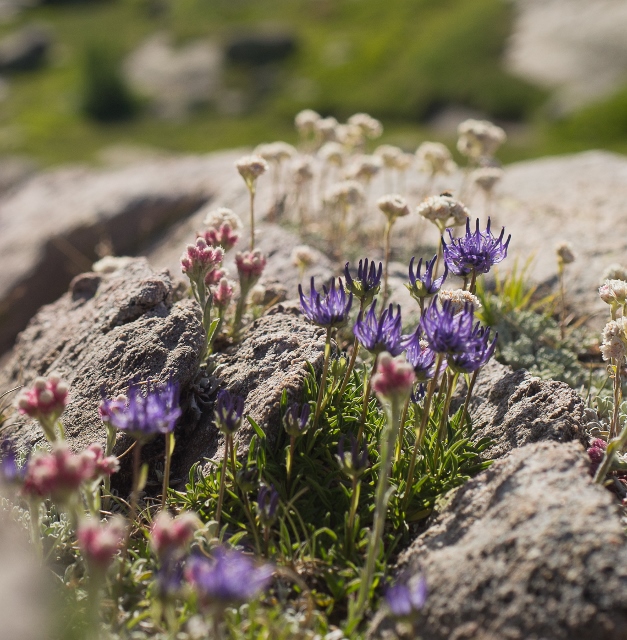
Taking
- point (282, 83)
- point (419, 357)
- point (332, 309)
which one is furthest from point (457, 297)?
point (282, 83)

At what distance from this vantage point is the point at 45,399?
349 centimetres

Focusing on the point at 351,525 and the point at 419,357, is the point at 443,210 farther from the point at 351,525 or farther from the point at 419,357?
the point at 351,525

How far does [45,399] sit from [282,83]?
38.3 m

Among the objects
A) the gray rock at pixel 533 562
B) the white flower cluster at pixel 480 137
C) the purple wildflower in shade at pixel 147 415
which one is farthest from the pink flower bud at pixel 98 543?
the white flower cluster at pixel 480 137

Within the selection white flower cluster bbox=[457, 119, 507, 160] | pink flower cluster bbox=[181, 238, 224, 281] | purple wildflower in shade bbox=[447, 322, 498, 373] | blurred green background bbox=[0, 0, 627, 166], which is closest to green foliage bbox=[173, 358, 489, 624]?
purple wildflower in shade bbox=[447, 322, 498, 373]

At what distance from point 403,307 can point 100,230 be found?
16.3 ft

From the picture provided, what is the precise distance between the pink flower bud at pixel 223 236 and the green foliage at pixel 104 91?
36373 mm

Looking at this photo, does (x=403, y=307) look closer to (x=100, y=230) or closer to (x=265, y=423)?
(x=265, y=423)

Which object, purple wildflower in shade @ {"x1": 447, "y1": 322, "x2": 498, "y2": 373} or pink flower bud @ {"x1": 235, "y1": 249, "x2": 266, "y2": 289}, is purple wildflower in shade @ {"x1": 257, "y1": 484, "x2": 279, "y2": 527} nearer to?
purple wildflower in shade @ {"x1": 447, "y1": 322, "x2": 498, "y2": 373}

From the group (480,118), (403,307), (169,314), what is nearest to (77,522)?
(169,314)

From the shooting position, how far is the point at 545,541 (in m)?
3.27

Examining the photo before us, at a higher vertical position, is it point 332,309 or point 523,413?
point 332,309

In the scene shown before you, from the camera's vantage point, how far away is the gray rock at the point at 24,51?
48094mm

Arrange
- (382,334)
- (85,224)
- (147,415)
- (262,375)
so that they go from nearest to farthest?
1. (147,415)
2. (382,334)
3. (262,375)
4. (85,224)
